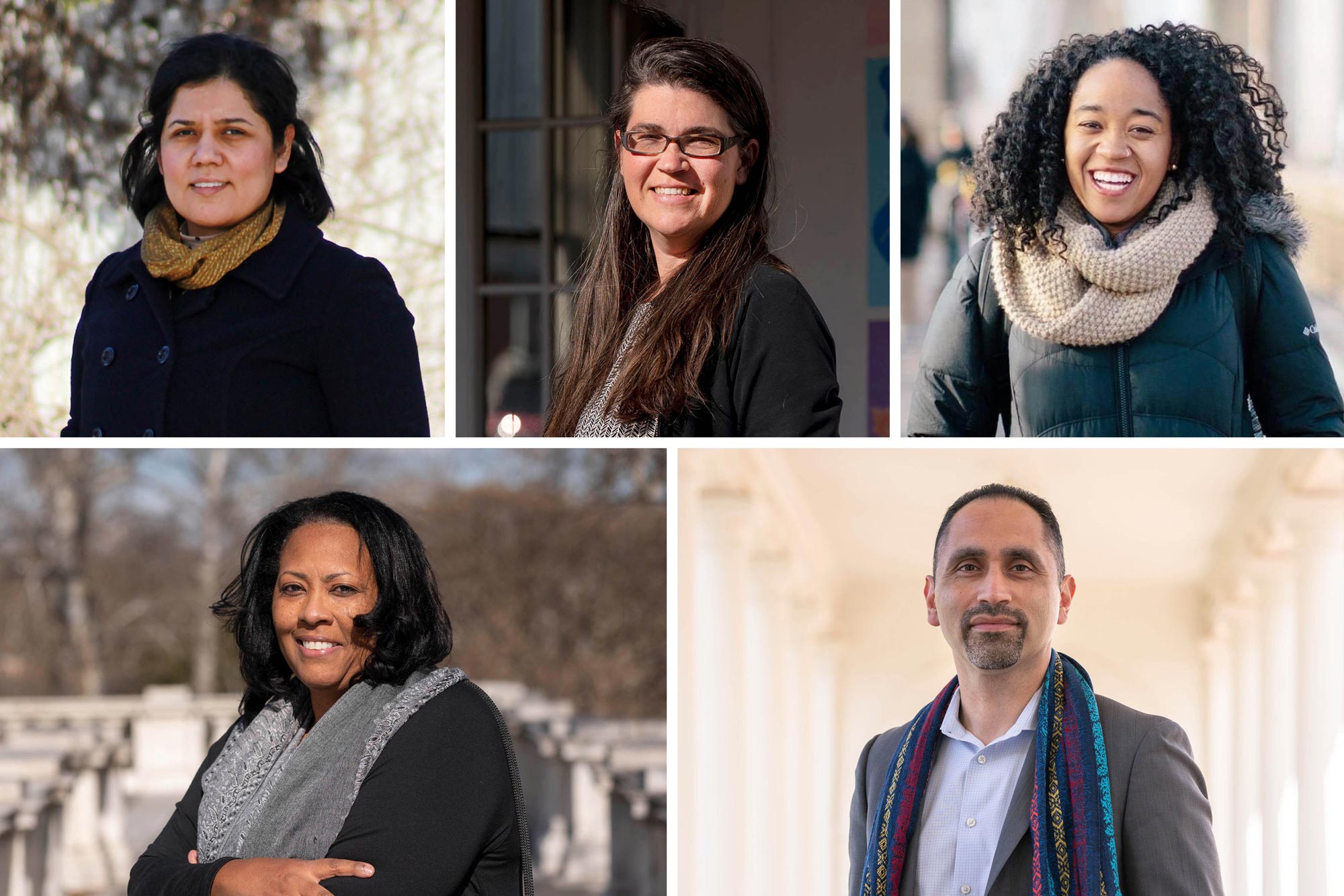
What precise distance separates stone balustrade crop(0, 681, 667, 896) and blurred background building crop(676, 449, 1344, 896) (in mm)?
643

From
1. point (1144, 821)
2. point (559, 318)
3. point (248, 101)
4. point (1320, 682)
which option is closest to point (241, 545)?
point (559, 318)

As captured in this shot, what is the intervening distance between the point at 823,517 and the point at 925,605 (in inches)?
9.8

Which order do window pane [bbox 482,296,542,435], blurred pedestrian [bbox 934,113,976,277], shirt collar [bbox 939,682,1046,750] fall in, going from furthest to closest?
window pane [bbox 482,296,542,435]
blurred pedestrian [bbox 934,113,976,277]
shirt collar [bbox 939,682,1046,750]

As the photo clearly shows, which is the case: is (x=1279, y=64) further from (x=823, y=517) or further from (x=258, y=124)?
(x=258, y=124)

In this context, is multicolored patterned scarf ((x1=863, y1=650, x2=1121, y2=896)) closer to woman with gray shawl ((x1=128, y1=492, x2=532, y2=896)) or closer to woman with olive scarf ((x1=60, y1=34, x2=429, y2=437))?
woman with gray shawl ((x1=128, y1=492, x2=532, y2=896))

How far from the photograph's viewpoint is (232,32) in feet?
10.0

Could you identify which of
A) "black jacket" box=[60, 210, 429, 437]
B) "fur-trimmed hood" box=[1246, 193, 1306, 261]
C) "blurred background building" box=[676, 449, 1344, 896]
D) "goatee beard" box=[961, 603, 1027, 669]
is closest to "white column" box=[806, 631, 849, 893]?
"blurred background building" box=[676, 449, 1344, 896]

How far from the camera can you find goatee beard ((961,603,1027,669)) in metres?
2.59

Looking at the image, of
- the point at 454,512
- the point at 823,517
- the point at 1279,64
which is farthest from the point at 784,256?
the point at 454,512

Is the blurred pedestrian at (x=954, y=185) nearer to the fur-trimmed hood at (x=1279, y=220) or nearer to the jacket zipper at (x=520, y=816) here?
the fur-trimmed hood at (x=1279, y=220)

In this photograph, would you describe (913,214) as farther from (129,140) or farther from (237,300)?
(129,140)

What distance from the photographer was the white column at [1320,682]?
8.96 ft

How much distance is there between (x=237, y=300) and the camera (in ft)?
9.46

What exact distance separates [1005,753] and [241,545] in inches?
92.0
